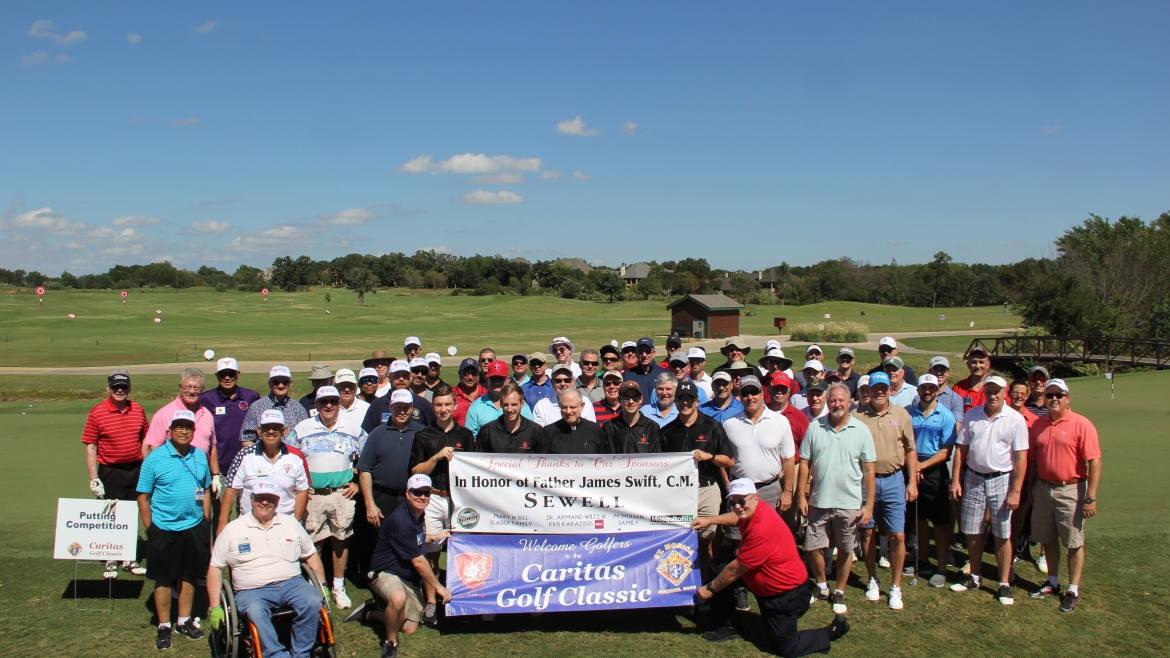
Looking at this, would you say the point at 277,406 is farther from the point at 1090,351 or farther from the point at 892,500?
the point at 1090,351

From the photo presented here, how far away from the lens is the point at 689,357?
904 cm

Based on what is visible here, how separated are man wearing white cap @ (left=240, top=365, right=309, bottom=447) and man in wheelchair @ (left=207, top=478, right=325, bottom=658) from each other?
1611 millimetres

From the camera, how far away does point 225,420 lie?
7246mm

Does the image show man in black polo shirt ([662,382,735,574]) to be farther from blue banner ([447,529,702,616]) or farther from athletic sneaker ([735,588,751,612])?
athletic sneaker ([735,588,751,612])

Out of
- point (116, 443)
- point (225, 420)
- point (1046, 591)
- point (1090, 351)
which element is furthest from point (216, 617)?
point (1090, 351)

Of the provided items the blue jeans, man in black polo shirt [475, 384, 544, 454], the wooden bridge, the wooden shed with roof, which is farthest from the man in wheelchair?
the wooden shed with roof

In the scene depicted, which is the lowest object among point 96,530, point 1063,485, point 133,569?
point 133,569

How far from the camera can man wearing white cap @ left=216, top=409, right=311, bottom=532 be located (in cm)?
598

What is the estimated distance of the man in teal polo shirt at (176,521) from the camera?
5992 millimetres

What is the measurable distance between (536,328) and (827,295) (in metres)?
64.4

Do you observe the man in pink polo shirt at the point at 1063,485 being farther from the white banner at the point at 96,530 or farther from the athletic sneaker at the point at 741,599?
the white banner at the point at 96,530

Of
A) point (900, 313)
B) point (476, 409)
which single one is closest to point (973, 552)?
point (476, 409)

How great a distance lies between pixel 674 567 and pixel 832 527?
5.01 ft

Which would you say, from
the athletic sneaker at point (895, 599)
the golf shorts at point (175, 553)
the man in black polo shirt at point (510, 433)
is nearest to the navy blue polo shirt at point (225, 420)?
the golf shorts at point (175, 553)
